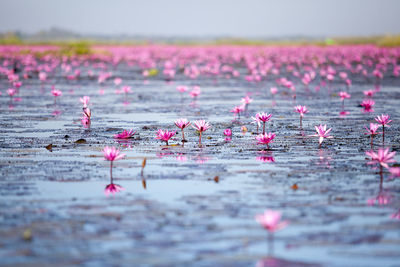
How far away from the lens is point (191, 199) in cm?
495

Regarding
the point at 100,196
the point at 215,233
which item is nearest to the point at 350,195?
the point at 215,233

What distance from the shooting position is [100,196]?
5066 mm

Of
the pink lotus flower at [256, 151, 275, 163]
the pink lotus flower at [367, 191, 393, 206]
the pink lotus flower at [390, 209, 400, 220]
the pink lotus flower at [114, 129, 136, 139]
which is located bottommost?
the pink lotus flower at [390, 209, 400, 220]

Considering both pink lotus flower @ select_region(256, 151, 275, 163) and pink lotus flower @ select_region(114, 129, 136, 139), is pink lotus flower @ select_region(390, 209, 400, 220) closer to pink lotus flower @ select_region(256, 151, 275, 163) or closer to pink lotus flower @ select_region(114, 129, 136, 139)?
pink lotus flower @ select_region(256, 151, 275, 163)

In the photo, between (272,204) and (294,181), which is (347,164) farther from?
(272,204)

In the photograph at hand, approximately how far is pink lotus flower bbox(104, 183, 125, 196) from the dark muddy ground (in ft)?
0.25

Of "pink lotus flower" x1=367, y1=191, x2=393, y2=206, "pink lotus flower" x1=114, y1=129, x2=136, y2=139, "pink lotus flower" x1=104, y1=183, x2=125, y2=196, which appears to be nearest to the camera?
"pink lotus flower" x1=367, y1=191, x2=393, y2=206

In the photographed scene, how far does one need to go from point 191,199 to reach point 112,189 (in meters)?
Answer: 0.82

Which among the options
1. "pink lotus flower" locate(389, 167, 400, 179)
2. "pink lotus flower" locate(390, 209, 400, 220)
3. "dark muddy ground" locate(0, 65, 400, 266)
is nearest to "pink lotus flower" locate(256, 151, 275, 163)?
"dark muddy ground" locate(0, 65, 400, 266)

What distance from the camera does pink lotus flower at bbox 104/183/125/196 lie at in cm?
520

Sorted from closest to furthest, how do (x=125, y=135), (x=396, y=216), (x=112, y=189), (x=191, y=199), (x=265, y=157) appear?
(x=396, y=216) → (x=191, y=199) → (x=112, y=189) → (x=265, y=157) → (x=125, y=135)

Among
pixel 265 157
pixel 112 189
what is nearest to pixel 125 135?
pixel 265 157

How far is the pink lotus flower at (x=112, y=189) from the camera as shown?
520cm

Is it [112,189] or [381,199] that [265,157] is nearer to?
[381,199]
